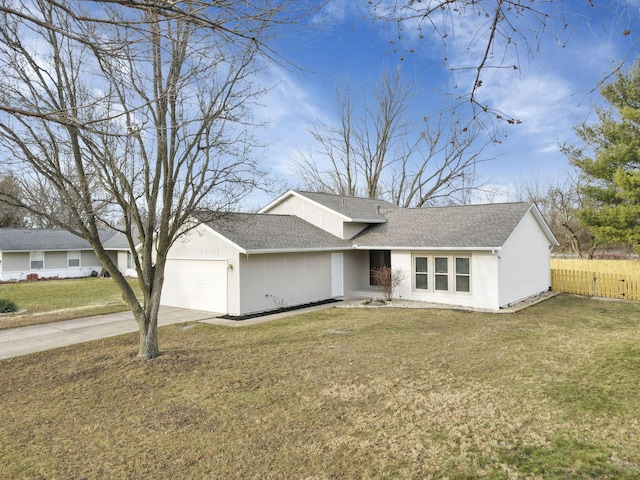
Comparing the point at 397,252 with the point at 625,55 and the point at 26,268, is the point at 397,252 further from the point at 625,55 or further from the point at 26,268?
the point at 26,268

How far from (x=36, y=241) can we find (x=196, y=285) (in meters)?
22.4

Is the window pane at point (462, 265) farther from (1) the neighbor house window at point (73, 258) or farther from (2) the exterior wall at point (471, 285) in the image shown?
(1) the neighbor house window at point (73, 258)

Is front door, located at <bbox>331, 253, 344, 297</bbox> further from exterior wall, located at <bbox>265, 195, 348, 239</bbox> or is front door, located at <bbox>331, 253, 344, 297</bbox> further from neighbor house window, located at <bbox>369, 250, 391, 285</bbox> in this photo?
neighbor house window, located at <bbox>369, 250, 391, 285</bbox>

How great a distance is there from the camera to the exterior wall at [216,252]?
13836 mm

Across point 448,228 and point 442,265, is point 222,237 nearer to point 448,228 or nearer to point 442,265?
point 442,265

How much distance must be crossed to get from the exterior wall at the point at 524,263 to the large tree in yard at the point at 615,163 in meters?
2.78

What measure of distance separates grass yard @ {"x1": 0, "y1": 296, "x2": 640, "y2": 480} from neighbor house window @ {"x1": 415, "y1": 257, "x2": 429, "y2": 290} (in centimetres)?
545

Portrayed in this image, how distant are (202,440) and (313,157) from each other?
101 feet

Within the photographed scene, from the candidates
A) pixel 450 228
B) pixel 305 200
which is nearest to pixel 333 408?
pixel 450 228

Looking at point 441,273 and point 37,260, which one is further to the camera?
point 37,260

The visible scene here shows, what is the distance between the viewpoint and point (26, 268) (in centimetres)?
2966

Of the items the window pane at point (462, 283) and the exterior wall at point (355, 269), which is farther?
the exterior wall at point (355, 269)

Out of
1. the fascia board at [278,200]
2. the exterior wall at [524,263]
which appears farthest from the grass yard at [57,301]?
the exterior wall at [524,263]

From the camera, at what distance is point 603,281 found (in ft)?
56.2
